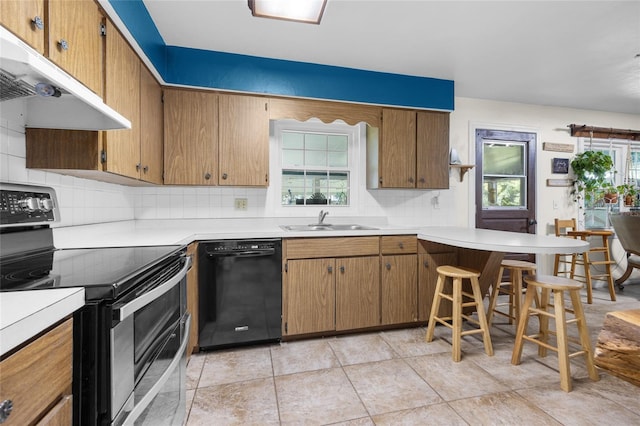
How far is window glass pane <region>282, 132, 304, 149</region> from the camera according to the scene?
317 centimetres

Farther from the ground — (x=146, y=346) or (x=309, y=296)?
(x=146, y=346)

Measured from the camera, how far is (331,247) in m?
2.57

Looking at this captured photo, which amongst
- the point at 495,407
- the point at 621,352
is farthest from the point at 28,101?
the point at 495,407

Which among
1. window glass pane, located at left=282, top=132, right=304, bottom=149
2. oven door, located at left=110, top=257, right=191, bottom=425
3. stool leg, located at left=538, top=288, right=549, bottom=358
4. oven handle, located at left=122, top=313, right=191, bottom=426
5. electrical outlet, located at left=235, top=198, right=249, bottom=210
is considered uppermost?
window glass pane, located at left=282, top=132, right=304, bottom=149

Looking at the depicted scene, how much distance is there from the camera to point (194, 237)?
2234 millimetres

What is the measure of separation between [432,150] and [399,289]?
1.45 meters

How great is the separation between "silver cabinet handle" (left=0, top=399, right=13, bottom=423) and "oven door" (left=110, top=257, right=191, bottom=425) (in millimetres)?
277

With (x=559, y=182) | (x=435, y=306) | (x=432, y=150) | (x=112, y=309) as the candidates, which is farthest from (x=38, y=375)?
(x=559, y=182)

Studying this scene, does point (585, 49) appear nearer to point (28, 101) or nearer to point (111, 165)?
A: point (111, 165)

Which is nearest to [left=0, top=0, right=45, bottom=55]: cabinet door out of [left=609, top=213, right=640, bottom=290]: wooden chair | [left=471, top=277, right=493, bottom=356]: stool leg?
[left=471, top=277, right=493, bottom=356]: stool leg

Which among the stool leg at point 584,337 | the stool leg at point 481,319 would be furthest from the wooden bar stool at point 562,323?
the stool leg at point 481,319

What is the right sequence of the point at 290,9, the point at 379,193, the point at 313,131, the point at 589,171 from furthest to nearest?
the point at 589,171, the point at 379,193, the point at 313,131, the point at 290,9

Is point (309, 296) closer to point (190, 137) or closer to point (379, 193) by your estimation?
point (379, 193)

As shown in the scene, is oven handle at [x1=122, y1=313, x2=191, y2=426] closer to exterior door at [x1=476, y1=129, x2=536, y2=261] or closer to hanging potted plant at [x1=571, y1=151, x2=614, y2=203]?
exterior door at [x1=476, y1=129, x2=536, y2=261]
